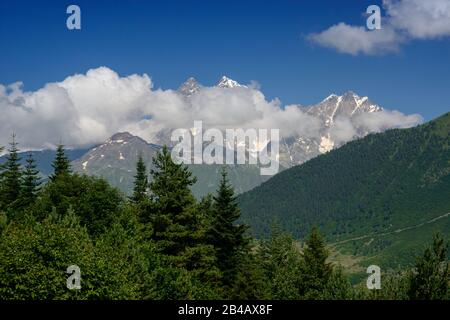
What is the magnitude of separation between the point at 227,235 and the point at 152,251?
13.8m

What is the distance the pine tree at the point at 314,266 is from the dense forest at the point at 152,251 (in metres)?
0.14

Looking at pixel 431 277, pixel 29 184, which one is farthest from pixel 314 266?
pixel 29 184

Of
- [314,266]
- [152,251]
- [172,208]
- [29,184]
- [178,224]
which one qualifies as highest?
[29,184]

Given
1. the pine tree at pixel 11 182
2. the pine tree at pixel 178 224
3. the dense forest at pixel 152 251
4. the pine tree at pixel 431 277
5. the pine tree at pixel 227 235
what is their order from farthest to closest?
the pine tree at pixel 11 182
the pine tree at pixel 227 235
the pine tree at pixel 178 224
the pine tree at pixel 431 277
the dense forest at pixel 152 251

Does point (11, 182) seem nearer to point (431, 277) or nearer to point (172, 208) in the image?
point (172, 208)

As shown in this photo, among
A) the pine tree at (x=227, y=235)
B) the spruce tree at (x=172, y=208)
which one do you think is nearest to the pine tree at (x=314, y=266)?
the pine tree at (x=227, y=235)

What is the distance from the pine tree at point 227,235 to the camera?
65.9 metres

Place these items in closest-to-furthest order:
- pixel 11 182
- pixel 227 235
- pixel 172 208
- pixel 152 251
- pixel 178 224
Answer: pixel 152 251, pixel 178 224, pixel 172 208, pixel 227 235, pixel 11 182

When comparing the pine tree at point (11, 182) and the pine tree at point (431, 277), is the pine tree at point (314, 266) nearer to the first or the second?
the pine tree at point (431, 277)

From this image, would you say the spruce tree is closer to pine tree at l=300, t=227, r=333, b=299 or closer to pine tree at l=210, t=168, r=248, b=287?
pine tree at l=210, t=168, r=248, b=287

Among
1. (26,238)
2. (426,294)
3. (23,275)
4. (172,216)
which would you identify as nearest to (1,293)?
(23,275)

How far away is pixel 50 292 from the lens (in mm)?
34406

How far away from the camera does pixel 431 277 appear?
155 ft
